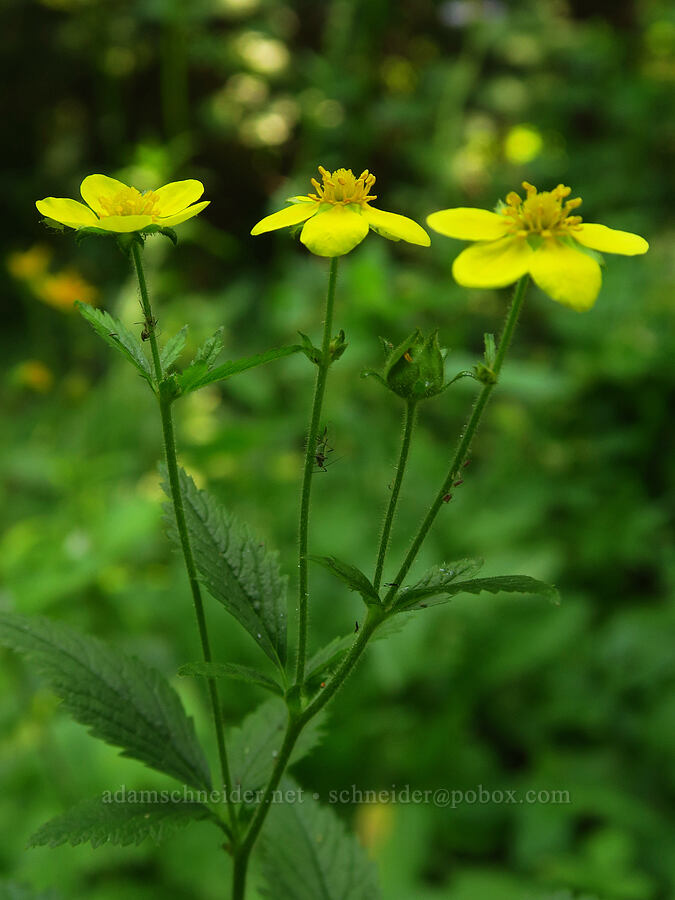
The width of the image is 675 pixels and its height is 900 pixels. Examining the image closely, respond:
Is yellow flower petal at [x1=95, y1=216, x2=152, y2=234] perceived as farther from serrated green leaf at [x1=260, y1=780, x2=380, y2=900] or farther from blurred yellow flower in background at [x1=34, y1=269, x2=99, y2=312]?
blurred yellow flower in background at [x1=34, y1=269, x2=99, y2=312]

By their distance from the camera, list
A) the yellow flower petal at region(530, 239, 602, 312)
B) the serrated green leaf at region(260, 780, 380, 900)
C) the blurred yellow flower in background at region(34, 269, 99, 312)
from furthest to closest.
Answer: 1. the blurred yellow flower in background at region(34, 269, 99, 312)
2. the serrated green leaf at region(260, 780, 380, 900)
3. the yellow flower petal at region(530, 239, 602, 312)

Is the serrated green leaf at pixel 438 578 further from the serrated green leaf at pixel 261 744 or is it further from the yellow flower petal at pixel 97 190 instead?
the yellow flower petal at pixel 97 190

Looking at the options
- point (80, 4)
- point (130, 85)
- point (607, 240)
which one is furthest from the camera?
point (130, 85)

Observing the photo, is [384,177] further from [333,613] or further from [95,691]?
[95,691]

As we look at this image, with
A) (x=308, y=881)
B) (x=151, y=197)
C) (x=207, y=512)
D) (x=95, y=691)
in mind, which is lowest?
(x=308, y=881)

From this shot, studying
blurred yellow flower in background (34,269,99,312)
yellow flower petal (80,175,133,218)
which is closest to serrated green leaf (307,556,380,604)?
yellow flower petal (80,175,133,218)

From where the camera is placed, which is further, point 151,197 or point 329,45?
point 329,45

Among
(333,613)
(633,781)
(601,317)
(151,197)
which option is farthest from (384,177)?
(151,197)
